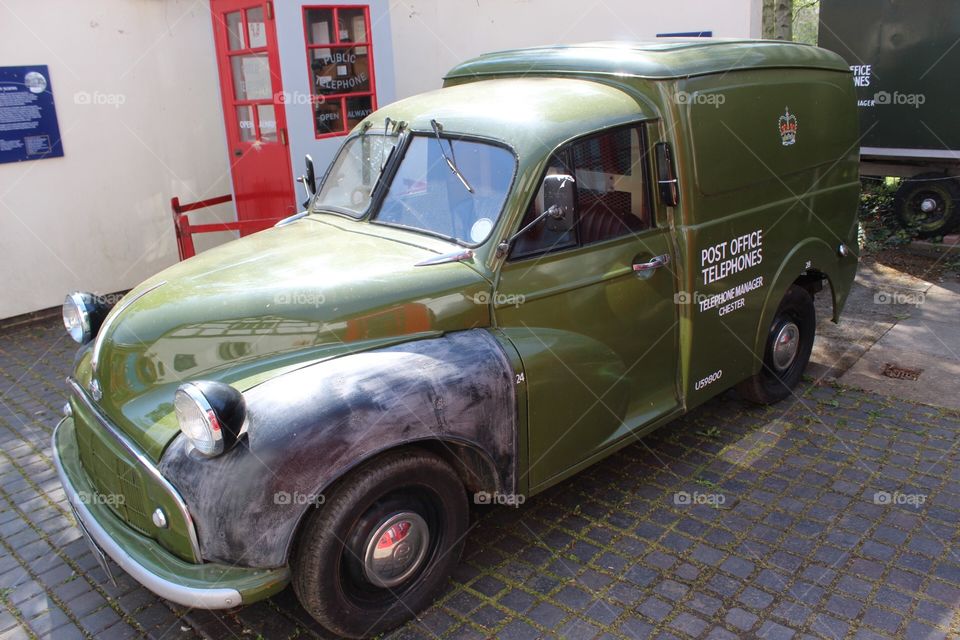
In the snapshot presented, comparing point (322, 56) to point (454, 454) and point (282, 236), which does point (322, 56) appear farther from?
point (454, 454)

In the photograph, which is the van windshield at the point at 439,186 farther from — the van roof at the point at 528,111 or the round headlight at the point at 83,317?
the round headlight at the point at 83,317

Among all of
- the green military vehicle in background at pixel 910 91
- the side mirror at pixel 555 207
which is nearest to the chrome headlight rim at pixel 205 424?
the side mirror at pixel 555 207

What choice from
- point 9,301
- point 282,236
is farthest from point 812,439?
point 9,301

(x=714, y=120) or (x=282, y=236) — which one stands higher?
(x=714, y=120)

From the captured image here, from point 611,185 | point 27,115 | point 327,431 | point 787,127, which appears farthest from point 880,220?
point 27,115

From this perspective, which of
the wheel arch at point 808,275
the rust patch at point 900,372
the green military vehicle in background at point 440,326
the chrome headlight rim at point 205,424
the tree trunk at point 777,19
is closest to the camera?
the chrome headlight rim at point 205,424

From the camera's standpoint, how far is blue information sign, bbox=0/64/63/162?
6.80 m

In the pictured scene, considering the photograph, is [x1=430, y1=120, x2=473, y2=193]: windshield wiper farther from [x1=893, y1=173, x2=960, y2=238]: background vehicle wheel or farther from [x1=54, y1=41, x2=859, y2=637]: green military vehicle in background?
[x1=893, y1=173, x2=960, y2=238]: background vehicle wheel

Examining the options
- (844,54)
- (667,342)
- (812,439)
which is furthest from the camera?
(844,54)

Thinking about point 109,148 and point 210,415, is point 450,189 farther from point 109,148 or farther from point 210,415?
point 109,148

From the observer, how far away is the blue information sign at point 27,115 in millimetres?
6797

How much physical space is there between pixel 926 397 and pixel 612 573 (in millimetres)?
2950

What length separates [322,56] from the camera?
7.47 m

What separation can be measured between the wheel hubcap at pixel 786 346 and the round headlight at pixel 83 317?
4.12 metres
